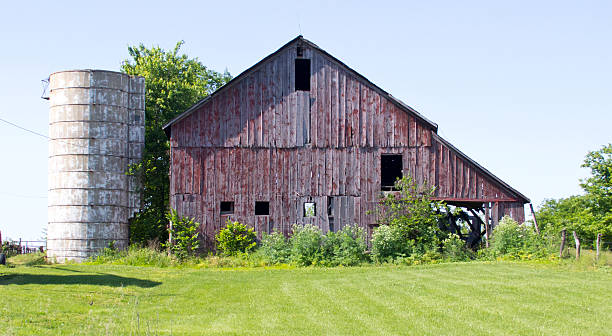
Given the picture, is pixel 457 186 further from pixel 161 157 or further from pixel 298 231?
pixel 161 157

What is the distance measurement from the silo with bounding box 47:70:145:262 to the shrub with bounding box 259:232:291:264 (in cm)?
684

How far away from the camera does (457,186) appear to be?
30.6m

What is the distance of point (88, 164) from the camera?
104 ft

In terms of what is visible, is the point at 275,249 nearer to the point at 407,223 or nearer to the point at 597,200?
the point at 407,223

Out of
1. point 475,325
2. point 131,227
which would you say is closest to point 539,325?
point 475,325

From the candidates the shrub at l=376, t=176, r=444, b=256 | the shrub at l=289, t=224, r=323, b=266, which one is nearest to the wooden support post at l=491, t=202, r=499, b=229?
the shrub at l=376, t=176, r=444, b=256

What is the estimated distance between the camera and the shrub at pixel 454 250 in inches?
1125

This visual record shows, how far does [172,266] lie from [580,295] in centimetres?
1690

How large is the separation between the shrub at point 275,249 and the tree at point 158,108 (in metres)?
5.73

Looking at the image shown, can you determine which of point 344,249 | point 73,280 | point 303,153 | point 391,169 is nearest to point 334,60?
point 303,153

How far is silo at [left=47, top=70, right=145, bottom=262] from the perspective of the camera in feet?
104

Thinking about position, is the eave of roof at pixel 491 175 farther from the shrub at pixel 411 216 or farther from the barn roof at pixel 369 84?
the shrub at pixel 411 216

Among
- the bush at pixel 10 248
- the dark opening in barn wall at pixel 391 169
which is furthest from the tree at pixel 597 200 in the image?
the bush at pixel 10 248

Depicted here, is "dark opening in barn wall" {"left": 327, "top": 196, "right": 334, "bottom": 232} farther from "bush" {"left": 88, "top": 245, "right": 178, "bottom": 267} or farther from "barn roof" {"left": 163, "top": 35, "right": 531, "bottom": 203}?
"bush" {"left": 88, "top": 245, "right": 178, "bottom": 267}
